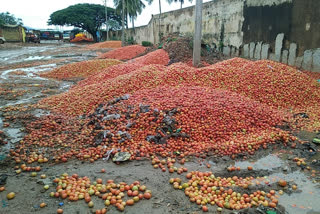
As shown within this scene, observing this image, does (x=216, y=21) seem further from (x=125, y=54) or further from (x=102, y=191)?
(x=102, y=191)

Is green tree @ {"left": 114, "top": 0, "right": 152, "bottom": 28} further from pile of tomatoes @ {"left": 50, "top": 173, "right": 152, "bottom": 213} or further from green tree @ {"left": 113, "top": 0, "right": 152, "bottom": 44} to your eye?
pile of tomatoes @ {"left": 50, "top": 173, "right": 152, "bottom": 213}

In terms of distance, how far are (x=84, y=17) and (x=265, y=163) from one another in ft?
154

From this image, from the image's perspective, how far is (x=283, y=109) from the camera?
5.68 meters

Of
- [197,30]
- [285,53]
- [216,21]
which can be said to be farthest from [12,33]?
[285,53]

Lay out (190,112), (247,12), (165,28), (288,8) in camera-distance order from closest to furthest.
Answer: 1. (190,112)
2. (288,8)
3. (247,12)
4. (165,28)

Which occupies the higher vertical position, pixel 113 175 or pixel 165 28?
pixel 165 28

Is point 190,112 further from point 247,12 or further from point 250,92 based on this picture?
point 247,12

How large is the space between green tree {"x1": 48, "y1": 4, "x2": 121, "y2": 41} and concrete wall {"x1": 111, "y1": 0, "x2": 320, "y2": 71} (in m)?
35.6

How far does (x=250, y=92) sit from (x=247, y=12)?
7220mm

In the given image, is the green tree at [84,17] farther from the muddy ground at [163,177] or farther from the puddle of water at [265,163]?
the puddle of water at [265,163]

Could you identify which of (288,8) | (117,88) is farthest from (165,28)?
(117,88)

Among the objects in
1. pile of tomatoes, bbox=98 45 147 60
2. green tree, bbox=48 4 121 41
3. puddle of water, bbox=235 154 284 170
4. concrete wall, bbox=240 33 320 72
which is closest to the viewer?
puddle of water, bbox=235 154 284 170

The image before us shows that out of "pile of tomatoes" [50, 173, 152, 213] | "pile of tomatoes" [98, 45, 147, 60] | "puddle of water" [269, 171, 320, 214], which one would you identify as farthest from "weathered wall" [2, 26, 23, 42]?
"puddle of water" [269, 171, 320, 214]

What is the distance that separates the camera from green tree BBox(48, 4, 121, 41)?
144 feet
